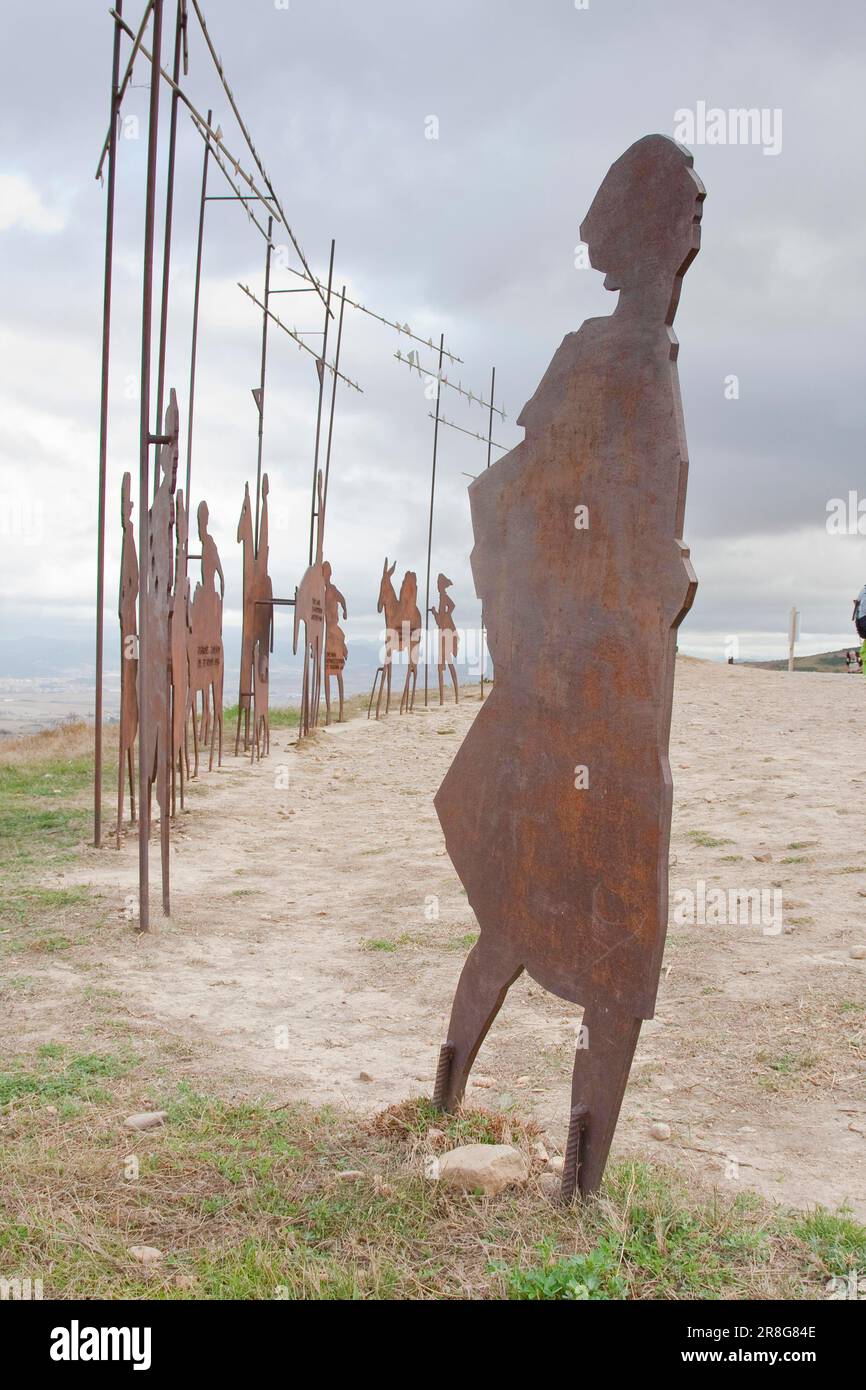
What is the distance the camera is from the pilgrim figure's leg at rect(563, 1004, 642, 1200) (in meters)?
3.07

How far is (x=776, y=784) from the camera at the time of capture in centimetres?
942

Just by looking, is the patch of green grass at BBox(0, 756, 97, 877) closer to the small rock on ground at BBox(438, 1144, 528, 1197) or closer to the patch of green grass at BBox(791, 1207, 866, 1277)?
the small rock on ground at BBox(438, 1144, 528, 1197)

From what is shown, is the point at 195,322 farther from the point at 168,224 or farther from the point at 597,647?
the point at 597,647

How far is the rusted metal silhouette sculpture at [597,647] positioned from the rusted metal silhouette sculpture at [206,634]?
23.6 ft

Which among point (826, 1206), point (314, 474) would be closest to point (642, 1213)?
point (826, 1206)

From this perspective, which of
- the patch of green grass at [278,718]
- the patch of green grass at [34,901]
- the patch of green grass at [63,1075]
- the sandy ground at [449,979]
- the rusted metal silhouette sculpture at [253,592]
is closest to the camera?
the patch of green grass at [63,1075]

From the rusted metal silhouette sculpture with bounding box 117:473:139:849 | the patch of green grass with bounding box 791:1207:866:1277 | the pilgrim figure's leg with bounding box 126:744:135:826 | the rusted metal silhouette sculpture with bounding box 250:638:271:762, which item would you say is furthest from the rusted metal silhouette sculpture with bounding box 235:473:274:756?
the patch of green grass with bounding box 791:1207:866:1277

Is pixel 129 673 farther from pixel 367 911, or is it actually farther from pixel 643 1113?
pixel 643 1113

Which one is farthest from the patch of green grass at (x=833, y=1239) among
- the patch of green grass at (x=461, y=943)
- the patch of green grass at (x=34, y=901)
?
the patch of green grass at (x=34, y=901)

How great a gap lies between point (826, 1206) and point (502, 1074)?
1411 millimetres

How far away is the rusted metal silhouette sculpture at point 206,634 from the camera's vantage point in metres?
10.6

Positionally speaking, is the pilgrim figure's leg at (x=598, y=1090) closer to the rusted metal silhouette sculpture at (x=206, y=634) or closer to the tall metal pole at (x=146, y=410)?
the tall metal pole at (x=146, y=410)

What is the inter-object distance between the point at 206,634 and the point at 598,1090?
8406 millimetres
